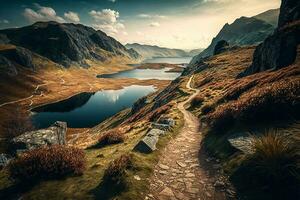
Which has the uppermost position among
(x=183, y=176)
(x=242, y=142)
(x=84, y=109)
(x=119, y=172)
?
(x=242, y=142)

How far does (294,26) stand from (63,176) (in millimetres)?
38023

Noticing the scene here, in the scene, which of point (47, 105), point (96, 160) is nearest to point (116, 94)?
point (47, 105)

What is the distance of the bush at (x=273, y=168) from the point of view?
22.9 ft

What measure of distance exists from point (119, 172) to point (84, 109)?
104808 mm

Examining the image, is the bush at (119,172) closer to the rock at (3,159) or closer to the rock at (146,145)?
the rock at (146,145)

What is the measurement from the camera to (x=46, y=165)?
32.1 ft

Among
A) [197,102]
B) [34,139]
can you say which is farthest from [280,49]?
[34,139]

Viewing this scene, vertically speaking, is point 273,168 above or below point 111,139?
above

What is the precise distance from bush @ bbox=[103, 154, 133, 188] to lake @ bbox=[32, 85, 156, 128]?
78349 mm

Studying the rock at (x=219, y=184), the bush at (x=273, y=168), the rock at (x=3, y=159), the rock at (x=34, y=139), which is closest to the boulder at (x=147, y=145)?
the rock at (x=219, y=184)

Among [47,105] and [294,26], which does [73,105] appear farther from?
[294,26]

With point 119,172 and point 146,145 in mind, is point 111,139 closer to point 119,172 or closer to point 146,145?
point 146,145

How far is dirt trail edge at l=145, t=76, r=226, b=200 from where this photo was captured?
27.2ft

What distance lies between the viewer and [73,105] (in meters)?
117
